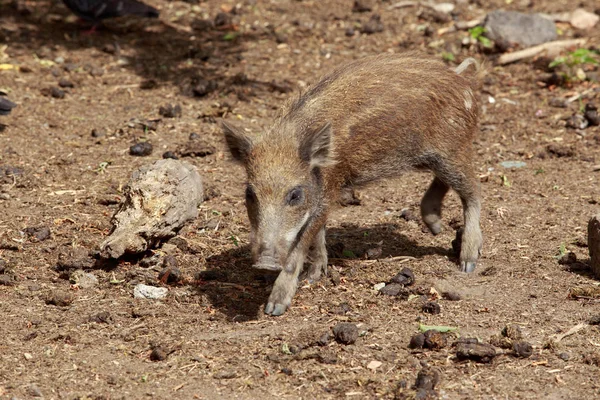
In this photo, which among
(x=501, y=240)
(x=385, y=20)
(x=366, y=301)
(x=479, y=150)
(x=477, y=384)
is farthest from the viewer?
(x=385, y=20)

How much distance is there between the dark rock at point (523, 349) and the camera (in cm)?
481

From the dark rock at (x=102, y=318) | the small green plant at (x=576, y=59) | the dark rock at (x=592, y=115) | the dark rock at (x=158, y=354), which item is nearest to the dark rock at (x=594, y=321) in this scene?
the dark rock at (x=158, y=354)

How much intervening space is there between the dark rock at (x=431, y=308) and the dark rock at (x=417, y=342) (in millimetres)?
456

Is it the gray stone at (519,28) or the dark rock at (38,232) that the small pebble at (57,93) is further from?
the gray stone at (519,28)

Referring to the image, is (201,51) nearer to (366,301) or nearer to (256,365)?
(366,301)

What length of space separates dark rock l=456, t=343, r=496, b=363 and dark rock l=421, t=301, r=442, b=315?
1.96ft

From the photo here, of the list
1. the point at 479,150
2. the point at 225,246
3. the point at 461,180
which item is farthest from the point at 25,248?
the point at 479,150

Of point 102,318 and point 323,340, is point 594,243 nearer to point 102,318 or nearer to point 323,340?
point 323,340

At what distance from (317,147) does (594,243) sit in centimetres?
201

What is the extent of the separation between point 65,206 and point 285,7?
554 cm

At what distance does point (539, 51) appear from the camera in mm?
10078

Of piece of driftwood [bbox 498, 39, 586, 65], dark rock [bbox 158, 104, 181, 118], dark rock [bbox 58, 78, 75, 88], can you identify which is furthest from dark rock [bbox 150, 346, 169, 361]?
piece of driftwood [bbox 498, 39, 586, 65]

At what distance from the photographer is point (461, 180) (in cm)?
639

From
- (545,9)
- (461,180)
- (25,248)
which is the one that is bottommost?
(25,248)
